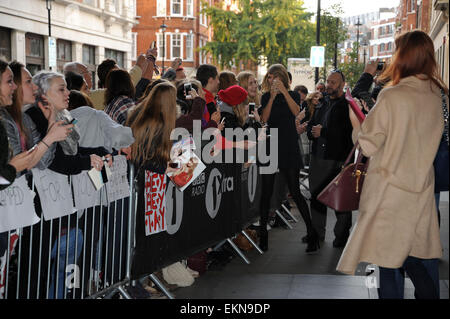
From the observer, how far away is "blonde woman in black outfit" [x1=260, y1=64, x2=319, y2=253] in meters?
7.47

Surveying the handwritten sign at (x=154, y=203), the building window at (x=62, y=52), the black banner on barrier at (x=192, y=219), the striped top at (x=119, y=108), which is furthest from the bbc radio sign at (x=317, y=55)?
the handwritten sign at (x=154, y=203)

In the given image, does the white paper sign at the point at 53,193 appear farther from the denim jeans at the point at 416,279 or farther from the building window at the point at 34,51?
the building window at the point at 34,51

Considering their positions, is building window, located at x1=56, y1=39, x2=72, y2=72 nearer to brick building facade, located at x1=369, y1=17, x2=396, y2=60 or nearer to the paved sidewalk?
the paved sidewalk

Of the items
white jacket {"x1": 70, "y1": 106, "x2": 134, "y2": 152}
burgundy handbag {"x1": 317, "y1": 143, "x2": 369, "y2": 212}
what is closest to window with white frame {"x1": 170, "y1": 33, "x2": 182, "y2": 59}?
white jacket {"x1": 70, "y1": 106, "x2": 134, "y2": 152}

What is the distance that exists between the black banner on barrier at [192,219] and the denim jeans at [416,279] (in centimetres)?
200

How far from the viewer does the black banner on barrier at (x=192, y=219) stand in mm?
5125

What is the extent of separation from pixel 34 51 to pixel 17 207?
29775mm

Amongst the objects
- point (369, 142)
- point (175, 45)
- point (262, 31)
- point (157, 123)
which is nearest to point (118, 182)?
point (157, 123)

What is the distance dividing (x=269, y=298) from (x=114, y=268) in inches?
57.9

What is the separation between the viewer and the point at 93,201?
4684 millimetres

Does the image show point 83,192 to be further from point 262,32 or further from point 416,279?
point 262,32

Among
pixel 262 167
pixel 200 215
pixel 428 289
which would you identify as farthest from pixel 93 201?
pixel 262 167

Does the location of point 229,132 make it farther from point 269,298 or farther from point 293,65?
point 293,65

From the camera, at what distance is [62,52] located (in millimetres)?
34625
